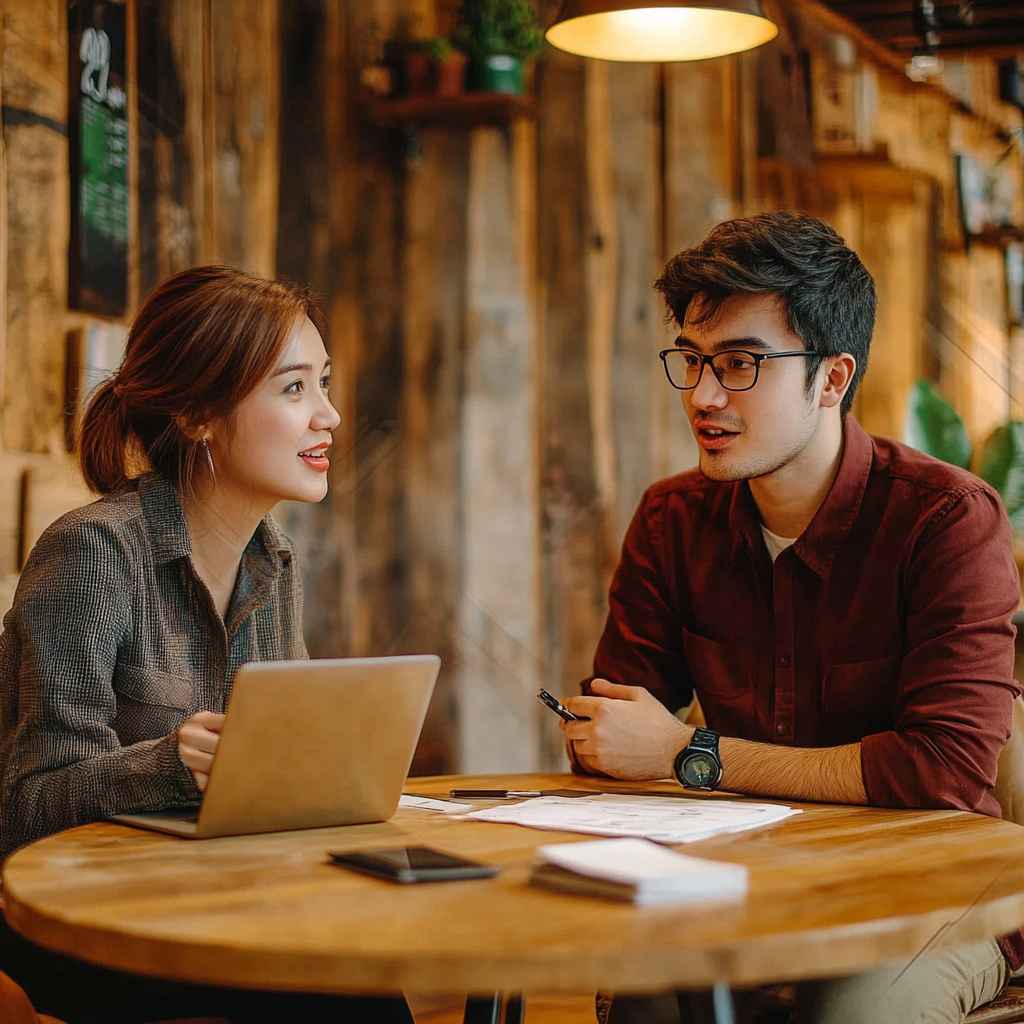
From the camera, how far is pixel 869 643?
1924 millimetres

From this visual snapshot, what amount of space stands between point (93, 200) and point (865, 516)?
1.69 meters

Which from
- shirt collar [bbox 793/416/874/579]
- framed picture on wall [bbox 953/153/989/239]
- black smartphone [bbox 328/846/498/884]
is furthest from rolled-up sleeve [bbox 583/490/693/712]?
framed picture on wall [bbox 953/153/989/239]

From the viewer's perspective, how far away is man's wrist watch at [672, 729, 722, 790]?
1.80m

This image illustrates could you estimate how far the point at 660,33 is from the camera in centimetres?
238

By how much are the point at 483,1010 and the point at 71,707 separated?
58cm

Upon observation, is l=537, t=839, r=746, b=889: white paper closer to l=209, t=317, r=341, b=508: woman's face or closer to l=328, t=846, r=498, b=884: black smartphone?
l=328, t=846, r=498, b=884: black smartphone

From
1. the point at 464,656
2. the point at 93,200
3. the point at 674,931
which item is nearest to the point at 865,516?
the point at 674,931

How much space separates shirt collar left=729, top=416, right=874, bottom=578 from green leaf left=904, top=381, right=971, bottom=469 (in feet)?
8.79

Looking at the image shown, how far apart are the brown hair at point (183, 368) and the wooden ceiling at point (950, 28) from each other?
138 inches

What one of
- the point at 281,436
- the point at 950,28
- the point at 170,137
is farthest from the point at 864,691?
the point at 950,28

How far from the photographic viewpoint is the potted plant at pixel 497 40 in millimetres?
3686

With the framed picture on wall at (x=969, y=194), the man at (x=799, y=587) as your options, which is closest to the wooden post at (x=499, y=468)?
the man at (x=799, y=587)

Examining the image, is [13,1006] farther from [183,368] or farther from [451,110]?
[451,110]

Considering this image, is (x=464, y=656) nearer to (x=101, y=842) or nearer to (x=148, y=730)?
(x=148, y=730)
